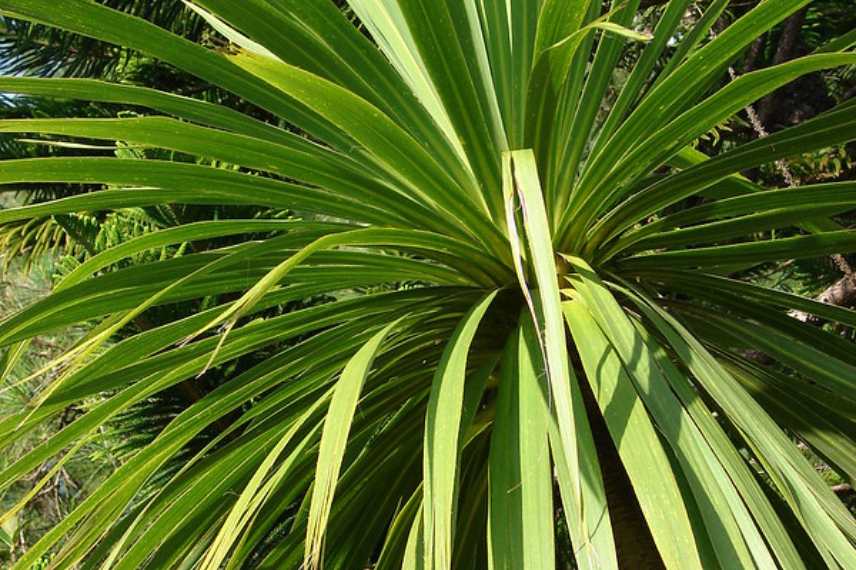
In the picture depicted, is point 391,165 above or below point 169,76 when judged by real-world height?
below

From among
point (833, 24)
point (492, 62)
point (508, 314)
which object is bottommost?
point (508, 314)

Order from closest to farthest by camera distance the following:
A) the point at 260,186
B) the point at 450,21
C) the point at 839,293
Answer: the point at 450,21 < the point at 260,186 < the point at 839,293

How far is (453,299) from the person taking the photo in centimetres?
117

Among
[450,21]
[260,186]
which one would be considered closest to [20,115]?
[260,186]

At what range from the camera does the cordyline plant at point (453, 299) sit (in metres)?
0.84

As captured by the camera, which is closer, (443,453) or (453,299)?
(443,453)

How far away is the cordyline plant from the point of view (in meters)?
0.84

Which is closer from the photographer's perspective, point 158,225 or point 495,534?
point 495,534

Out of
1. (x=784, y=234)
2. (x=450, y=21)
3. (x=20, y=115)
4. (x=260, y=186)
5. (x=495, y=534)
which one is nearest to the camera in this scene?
(x=495, y=534)

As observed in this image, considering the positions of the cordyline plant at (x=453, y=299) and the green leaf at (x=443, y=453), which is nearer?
the green leaf at (x=443, y=453)

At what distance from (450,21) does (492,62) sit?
0.19m

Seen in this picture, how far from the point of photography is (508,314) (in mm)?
1183

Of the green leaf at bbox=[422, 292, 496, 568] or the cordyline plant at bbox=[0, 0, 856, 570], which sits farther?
the cordyline plant at bbox=[0, 0, 856, 570]

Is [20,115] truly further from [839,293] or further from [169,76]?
[839,293]
